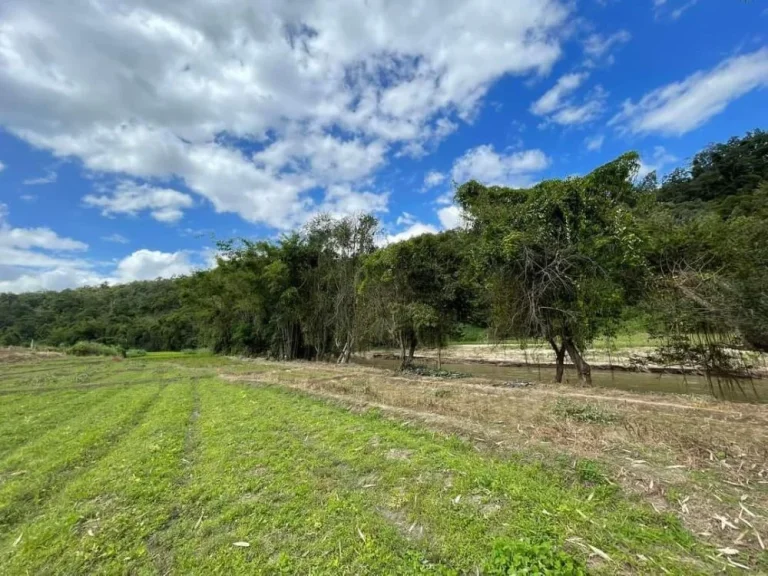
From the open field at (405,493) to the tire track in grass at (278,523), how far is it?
0.02 meters

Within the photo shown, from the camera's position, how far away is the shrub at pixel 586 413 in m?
5.94

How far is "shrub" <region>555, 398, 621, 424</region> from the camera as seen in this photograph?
19.5ft

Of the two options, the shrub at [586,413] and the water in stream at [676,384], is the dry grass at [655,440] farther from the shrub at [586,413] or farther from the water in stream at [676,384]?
the water in stream at [676,384]

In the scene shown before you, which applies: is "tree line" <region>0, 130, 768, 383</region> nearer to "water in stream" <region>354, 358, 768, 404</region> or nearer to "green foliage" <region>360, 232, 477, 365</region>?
"green foliage" <region>360, 232, 477, 365</region>

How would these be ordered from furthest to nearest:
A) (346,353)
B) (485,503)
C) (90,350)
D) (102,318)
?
(102,318) → (90,350) → (346,353) → (485,503)

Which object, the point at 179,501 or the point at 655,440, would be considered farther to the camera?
the point at 655,440

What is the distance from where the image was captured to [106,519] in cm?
389

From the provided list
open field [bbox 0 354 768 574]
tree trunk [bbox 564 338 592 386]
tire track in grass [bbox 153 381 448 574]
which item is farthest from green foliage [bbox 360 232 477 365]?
tire track in grass [bbox 153 381 448 574]

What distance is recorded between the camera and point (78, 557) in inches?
129

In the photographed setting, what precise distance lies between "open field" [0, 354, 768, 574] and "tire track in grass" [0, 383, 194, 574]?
21 mm

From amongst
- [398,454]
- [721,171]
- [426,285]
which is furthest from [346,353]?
[721,171]

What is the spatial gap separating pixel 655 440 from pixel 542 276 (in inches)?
287

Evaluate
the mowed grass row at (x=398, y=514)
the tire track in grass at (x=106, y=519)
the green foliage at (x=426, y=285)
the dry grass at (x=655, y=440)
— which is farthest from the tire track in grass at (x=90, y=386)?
the mowed grass row at (x=398, y=514)

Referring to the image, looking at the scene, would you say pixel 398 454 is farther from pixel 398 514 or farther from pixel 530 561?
pixel 530 561
